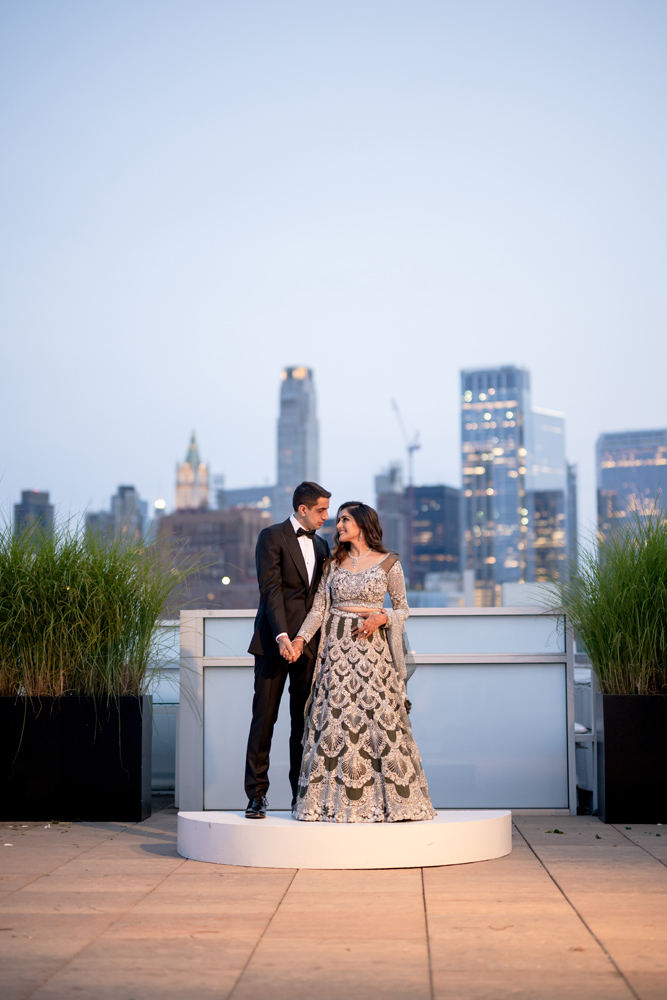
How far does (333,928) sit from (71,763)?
291cm

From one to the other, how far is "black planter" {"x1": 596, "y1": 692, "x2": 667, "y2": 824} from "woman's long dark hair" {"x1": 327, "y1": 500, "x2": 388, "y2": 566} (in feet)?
6.25

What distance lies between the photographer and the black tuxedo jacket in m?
4.86

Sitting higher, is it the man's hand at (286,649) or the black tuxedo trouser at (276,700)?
the man's hand at (286,649)

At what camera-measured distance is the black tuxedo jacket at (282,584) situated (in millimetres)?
4863

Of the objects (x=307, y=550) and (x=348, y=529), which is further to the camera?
(x=307, y=550)

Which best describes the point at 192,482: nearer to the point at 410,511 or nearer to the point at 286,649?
the point at 410,511

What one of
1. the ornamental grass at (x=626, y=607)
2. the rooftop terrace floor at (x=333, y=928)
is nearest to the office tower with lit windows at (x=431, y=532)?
the ornamental grass at (x=626, y=607)

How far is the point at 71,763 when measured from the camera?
581 cm

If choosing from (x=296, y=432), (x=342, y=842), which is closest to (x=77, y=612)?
(x=342, y=842)

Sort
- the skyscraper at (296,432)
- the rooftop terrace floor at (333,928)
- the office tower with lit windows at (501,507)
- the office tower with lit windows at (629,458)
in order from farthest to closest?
the office tower with lit windows at (501,507) < the skyscraper at (296,432) < the office tower with lit windows at (629,458) < the rooftop terrace floor at (333,928)

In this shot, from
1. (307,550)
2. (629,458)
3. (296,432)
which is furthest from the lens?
(296,432)

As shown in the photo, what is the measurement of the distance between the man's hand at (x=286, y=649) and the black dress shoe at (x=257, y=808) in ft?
2.07

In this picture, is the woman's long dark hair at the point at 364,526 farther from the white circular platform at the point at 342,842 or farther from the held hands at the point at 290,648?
the white circular platform at the point at 342,842

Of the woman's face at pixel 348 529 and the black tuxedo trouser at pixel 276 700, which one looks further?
the black tuxedo trouser at pixel 276 700
